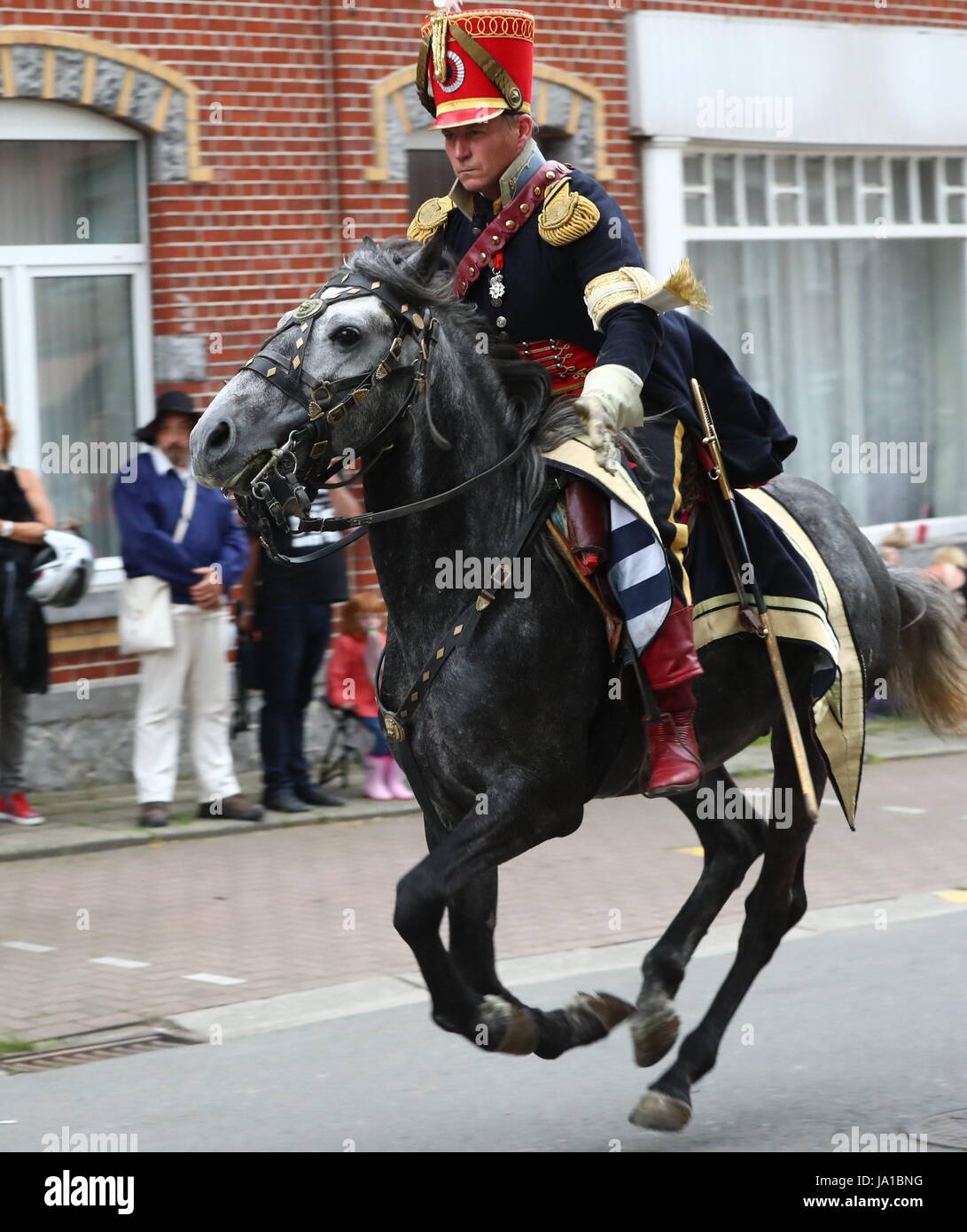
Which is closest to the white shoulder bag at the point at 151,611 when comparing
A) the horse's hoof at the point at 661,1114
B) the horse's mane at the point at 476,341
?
the horse's mane at the point at 476,341

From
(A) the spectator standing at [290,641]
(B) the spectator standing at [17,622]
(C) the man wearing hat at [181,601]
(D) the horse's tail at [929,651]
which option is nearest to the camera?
(D) the horse's tail at [929,651]

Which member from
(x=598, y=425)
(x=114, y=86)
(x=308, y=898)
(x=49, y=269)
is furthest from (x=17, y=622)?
(x=598, y=425)

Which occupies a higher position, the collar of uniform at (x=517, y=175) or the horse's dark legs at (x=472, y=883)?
the collar of uniform at (x=517, y=175)

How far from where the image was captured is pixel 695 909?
576cm

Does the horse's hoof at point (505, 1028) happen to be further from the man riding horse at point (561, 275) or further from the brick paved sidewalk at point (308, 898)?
the brick paved sidewalk at point (308, 898)

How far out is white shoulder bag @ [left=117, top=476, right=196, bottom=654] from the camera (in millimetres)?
9664

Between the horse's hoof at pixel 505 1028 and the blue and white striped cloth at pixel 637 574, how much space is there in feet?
3.14

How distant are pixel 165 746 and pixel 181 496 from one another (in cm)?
128

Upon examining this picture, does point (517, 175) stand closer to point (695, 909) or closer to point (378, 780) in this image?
point (695, 909)

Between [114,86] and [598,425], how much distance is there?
7.10 m

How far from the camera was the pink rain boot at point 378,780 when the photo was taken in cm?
1066

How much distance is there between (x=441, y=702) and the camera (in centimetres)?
477

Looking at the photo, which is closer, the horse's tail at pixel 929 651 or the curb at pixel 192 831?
the horse's tail at pixel 929 651

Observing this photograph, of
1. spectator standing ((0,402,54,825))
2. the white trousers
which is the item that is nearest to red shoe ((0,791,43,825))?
spectator standing ((0,402,54,825))
